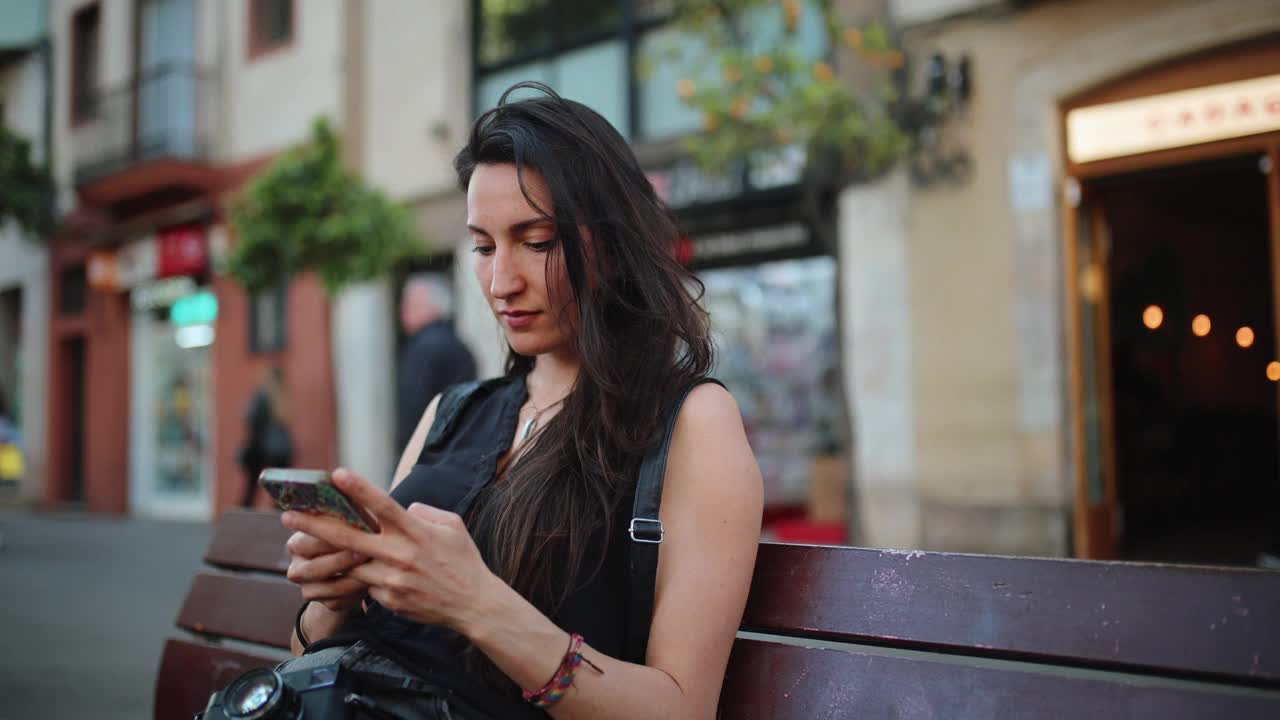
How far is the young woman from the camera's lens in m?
1.44

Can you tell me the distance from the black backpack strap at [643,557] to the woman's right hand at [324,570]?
41 cm

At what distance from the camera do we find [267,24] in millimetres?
14680

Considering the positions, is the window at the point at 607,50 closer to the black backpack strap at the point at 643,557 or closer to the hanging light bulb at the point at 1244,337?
the hanging light bulb at the point at 1244,337

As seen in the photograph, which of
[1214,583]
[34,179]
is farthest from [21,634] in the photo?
[34,179]

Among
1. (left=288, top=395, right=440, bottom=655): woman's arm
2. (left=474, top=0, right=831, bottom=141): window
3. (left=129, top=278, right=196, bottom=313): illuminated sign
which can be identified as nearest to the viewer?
(left=288, top=395, right=440, bottom=655): woman's arm

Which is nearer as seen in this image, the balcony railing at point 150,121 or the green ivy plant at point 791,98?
the green ivy plant at point 791,98

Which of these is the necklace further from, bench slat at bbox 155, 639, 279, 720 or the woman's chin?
bench slat at bbox 155, 639, 279, 720

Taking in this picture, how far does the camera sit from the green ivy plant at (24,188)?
14711 millimetres

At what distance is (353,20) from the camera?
13211 millimetres

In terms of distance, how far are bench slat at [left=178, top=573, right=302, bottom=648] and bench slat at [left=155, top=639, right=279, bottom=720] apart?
0.05 meters

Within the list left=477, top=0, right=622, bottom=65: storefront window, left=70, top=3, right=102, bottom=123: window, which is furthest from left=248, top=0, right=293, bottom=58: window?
left=70, top=3, right=102, bottom=123: window

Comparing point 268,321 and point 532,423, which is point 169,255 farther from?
point 532,423

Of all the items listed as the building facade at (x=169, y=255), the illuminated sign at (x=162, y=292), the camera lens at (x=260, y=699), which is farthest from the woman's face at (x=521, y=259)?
the illuminated sign at (x=162, y=292)

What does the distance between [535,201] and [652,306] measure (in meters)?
0.27
